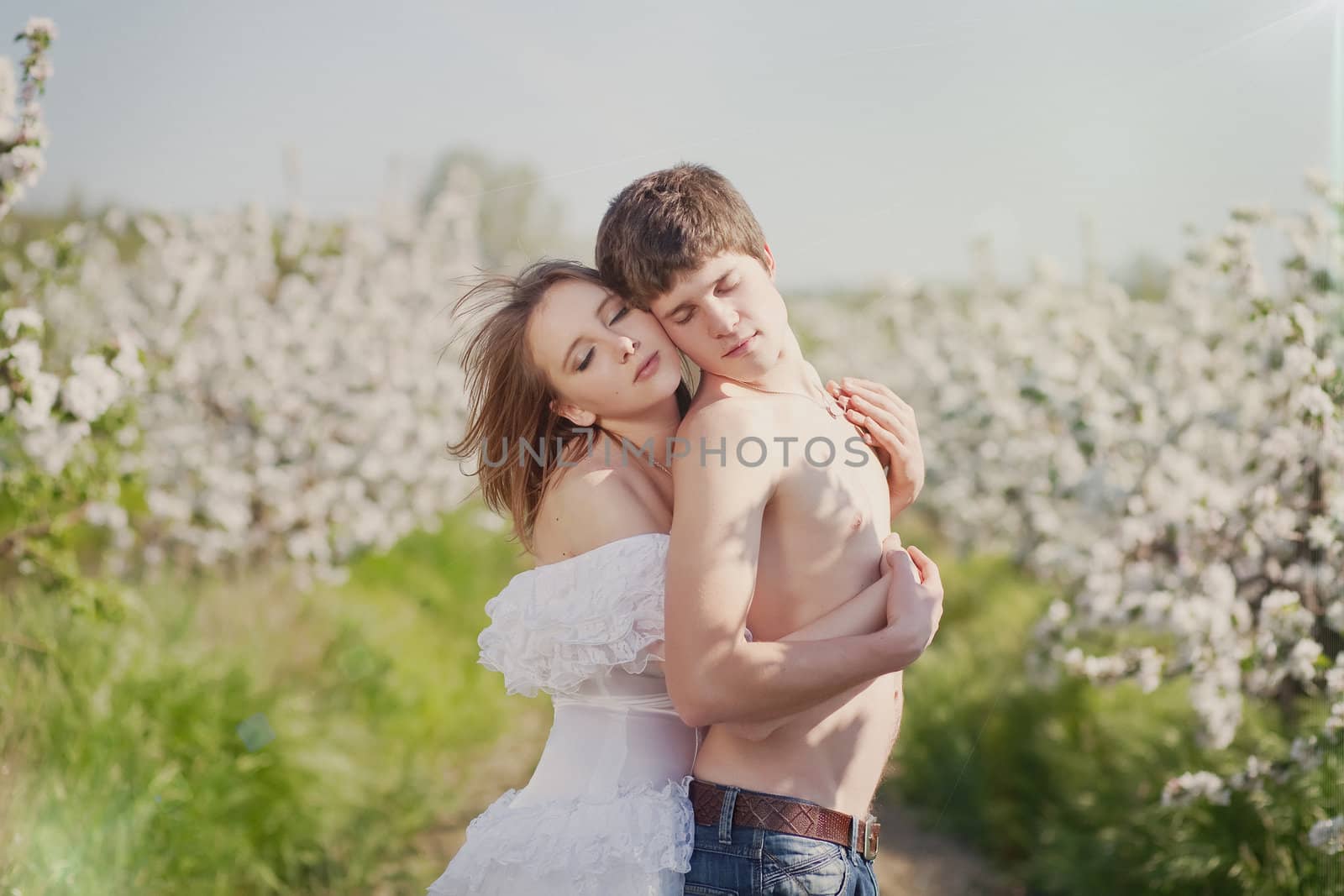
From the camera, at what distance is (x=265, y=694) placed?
5184 mm

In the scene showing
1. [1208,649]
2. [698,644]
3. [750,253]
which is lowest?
[1208,649]

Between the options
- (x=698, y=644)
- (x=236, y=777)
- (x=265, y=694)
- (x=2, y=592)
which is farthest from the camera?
(x=2, y=592)

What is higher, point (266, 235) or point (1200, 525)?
point (266, 235)

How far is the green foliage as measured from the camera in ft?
13.1

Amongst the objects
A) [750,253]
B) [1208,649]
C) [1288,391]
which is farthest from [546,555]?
[1288,391]

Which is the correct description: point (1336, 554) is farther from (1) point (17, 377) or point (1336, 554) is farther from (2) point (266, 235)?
(2) point (266, 235)

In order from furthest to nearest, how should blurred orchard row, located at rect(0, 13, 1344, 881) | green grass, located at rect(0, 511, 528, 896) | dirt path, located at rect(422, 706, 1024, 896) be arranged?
dirt path, located at rect(422, 706, 1024, 896) → green grass, located at rect(0, 511, 528, 896) → blurred orchard row, located at rect(0, 13, 1344, 881)

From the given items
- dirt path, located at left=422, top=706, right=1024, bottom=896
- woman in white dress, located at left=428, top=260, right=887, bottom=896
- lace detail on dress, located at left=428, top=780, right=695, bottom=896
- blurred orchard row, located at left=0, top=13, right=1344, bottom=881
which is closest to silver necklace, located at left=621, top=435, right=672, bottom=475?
woman in white dress, located at left=428, top=260, right=887, bottom=896

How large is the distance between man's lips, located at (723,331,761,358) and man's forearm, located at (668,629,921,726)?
54cm

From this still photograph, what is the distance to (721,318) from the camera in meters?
2.04

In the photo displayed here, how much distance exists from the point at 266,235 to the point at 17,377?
4.94 meters

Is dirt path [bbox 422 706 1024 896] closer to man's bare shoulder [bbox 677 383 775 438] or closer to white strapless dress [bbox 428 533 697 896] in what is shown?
white strapless dress [bbox 428 533 697 896]

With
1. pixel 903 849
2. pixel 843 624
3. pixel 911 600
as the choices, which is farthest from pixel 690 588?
pixel 903 849

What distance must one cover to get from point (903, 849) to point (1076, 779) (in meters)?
1.03
